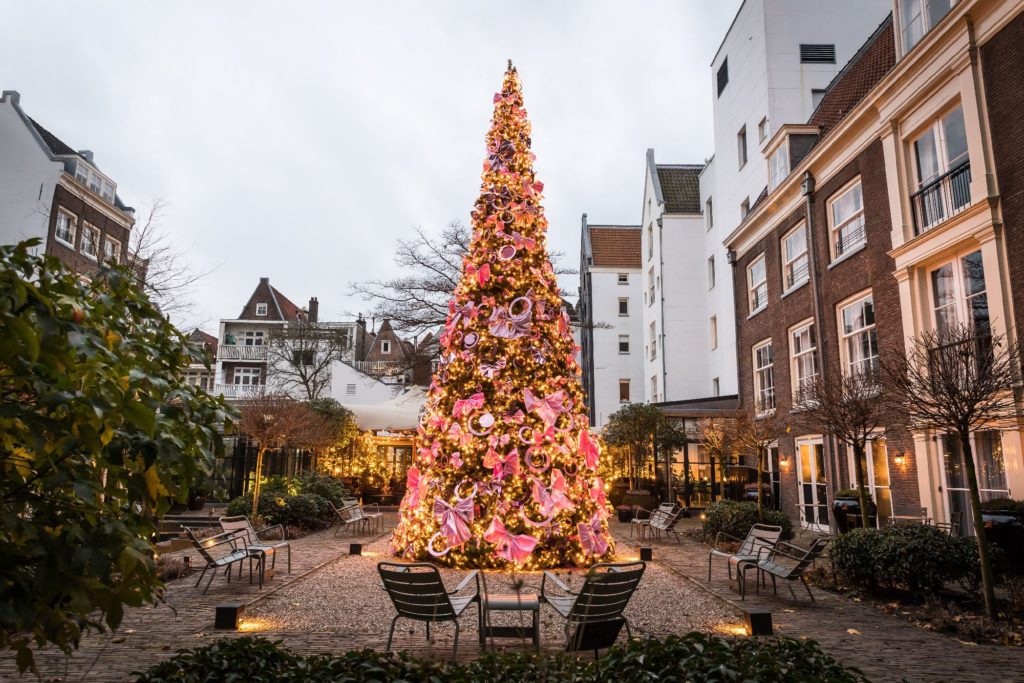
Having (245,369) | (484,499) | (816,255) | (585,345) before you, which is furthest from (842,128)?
(245,369)

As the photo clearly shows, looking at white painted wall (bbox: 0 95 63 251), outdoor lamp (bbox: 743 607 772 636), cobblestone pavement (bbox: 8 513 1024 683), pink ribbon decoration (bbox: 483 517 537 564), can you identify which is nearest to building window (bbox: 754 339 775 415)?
cobblestone pavement (bbox: 8 513 1024 683)

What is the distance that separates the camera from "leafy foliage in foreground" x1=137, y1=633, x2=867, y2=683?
11.9 feet

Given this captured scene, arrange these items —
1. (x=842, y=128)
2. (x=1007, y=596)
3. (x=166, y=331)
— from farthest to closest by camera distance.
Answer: (x=842, y=128) < (x=1007, y=596) < (x=166, y=331)

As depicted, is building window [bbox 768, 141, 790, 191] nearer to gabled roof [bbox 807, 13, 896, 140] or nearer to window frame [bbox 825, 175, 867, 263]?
gabled roof [bbox 807, 13, 896, 140]

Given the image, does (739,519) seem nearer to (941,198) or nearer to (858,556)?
(858,556)

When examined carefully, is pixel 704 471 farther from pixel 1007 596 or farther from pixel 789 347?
pixel 1007 596

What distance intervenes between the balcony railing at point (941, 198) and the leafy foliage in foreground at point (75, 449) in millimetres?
12388

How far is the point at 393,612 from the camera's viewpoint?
24.6 feet

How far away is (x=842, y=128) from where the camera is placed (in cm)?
1445

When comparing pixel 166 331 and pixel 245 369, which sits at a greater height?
pixel 245 369

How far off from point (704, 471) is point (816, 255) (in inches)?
376

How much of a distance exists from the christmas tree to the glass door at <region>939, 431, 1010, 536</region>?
19.2 ft

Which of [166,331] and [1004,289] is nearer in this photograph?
[166,331]

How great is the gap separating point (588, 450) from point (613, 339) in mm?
27395
